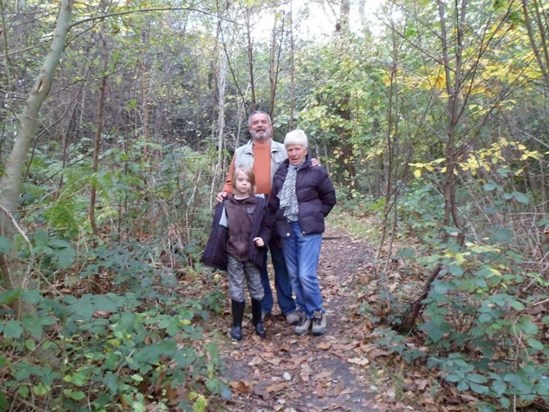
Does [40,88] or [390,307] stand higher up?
[40,88]

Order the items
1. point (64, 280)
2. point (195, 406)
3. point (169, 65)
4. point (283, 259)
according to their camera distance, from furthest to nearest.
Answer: point (169, 65) < point (283, 259) < point (64, 280) < point (195, 406)

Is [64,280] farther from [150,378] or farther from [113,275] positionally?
[150,378]

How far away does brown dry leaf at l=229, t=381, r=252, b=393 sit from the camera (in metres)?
3.31

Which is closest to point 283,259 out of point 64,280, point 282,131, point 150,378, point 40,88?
point 150,378

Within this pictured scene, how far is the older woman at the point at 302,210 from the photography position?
158 inches

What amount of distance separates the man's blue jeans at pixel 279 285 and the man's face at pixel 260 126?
1071 millimetres

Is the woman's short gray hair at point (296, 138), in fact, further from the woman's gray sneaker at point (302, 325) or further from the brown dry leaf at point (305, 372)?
the brown dry leaf at point (305, 372)

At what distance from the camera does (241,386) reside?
10.9 feet

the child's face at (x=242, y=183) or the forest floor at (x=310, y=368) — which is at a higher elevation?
the child's face at (x=242, y=183)

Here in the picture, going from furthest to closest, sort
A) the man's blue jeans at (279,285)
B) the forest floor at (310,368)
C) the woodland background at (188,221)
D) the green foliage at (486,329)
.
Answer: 1. the man's blue jeans at (279,285)
2. the forest floor at (310,368)
3. the green foliage at (486,329)
4. the woodland background at (188,221)

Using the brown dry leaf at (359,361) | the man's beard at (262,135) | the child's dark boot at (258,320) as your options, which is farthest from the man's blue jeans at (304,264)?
the man's beard at (262,135)

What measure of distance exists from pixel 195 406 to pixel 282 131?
12.8 m

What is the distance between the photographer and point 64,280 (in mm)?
3973

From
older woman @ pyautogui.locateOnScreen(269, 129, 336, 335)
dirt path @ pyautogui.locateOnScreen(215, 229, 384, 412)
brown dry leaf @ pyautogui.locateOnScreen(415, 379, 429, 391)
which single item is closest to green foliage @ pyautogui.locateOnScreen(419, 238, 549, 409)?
brown dry leaf @ pyautogui.locateOnScreen(415, 379, 429, 391)
